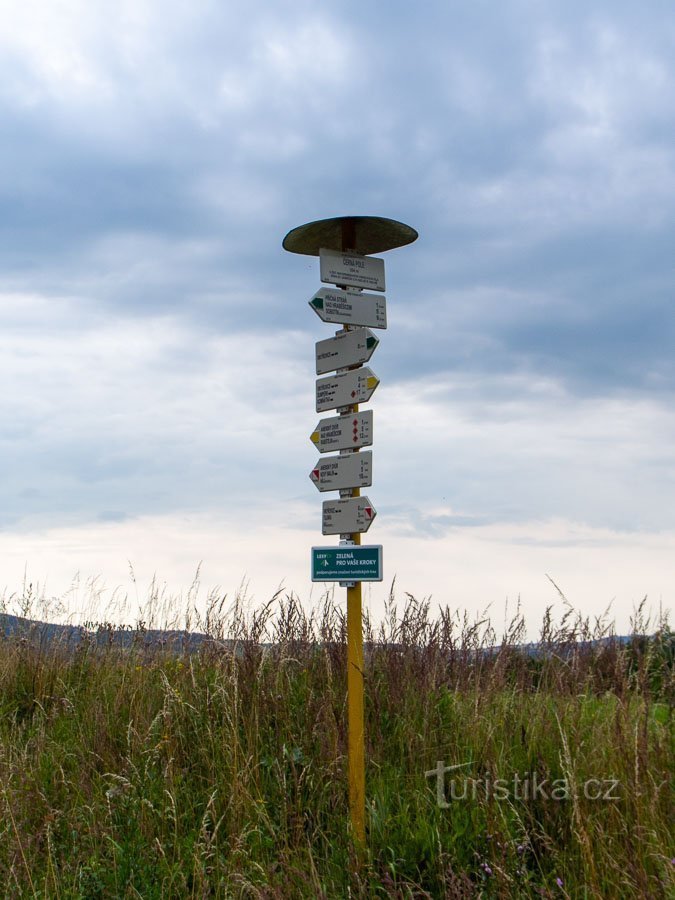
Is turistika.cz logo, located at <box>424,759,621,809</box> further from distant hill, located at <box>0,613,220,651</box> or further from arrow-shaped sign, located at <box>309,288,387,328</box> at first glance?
distant hill, located at <box>0,613,220,651</box>

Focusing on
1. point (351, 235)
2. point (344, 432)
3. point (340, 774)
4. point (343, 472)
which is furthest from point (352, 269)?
point (340, 774)

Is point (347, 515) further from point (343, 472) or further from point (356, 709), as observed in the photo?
point (356, 709)

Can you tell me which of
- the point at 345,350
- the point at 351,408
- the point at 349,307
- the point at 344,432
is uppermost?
the point at 349,307

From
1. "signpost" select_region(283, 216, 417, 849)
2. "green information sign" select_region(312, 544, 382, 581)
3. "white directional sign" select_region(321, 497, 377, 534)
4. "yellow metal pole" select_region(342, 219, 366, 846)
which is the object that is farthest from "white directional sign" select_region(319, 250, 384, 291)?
"green information sign" select_region(312, 544, 382, 581)

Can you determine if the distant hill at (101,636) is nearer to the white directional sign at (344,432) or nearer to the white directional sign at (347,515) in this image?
the white directional sign at (347,515)

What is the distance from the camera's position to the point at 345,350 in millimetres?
5715

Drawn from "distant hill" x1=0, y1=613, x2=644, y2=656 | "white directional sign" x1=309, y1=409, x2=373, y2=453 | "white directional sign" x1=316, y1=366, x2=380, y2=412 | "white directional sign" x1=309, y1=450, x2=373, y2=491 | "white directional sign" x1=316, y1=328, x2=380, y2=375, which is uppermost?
"white directional sign" x1=316, y1=328, x2=380, y2=375

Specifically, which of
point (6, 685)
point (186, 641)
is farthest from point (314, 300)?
point (6, 685)

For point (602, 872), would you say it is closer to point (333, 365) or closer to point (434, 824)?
point (434, 824)

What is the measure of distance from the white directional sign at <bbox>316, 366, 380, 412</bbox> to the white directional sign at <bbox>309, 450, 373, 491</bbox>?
0.36m

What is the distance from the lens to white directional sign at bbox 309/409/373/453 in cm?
552

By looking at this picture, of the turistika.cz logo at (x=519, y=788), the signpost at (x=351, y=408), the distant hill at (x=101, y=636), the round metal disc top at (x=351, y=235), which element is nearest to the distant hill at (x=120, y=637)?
the distant hill at (x=101, y=636)

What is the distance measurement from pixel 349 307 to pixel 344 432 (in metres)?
0.87

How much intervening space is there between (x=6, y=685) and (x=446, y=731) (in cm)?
502
